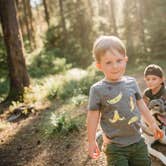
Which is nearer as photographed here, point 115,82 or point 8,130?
point 115,82

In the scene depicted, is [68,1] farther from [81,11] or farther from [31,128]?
[31,128]

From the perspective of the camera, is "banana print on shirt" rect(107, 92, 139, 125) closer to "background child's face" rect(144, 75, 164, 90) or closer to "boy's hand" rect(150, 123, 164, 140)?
"boy's hand" rect(150, 123, 164, 140)

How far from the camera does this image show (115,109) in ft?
11.6

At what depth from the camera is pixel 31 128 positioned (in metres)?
8.49

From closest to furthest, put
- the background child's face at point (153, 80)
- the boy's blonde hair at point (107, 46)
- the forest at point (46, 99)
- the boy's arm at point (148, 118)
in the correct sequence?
the boy's blonde hair at point (107, 46)
the boy's arm at point (148, 118)
the background child's face at point (153, 80)
the forest at point (46, 99)

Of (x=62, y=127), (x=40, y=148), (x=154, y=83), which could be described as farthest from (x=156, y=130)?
(x=62, y=127)

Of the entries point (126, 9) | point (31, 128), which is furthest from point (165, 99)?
point (126, 9)

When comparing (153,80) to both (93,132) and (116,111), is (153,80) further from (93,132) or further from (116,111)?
(93,132)

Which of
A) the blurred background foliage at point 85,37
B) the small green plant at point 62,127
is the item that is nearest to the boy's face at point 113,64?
the small green plant at point 62,127

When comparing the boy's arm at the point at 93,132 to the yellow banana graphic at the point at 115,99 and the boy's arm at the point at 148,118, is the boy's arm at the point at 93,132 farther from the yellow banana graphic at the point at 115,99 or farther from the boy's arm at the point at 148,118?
the boy's arm at the point at 148,118

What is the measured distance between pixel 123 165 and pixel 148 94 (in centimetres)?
258

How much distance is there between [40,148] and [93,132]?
3664 millimetres

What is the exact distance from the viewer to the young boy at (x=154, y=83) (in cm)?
576

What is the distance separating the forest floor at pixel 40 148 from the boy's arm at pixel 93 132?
7.20ft
